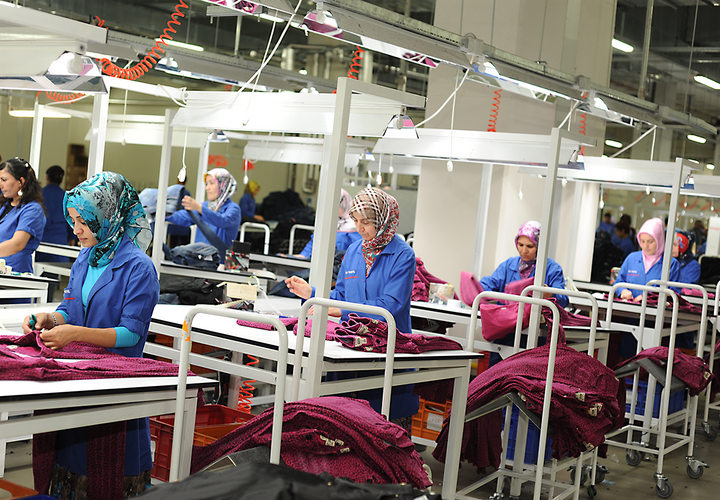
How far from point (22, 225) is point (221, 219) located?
89.0 inches

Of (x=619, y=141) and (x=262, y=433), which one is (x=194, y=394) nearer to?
(x=262, y=433)

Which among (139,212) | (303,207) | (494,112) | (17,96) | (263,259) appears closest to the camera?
(139,212)

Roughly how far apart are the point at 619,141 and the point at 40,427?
14.2 meters

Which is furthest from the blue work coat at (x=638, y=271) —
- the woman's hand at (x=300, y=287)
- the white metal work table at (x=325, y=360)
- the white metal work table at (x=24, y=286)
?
the white metal work table at (x=24, y=286)

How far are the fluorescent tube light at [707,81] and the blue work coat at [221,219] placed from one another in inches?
379

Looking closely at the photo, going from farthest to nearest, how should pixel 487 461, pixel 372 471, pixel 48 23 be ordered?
pixel 487 461 → pixel 48 23 → pixel 372 471

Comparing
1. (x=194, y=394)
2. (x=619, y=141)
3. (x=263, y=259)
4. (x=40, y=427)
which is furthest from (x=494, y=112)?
(x=619, y=141)

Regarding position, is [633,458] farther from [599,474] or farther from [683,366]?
[683,366]

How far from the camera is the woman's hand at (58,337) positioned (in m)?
2.60

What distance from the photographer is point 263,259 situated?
801 cm

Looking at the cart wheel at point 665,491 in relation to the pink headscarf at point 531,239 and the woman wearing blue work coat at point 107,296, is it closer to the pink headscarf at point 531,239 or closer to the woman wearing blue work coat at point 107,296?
the pink headscarf at point 531,239

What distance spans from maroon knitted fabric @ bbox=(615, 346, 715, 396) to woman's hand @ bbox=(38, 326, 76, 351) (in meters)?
3.78

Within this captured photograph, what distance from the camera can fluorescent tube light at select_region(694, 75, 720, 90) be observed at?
13.1 meters

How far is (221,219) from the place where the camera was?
712 centimetres
